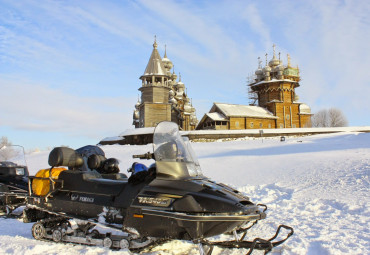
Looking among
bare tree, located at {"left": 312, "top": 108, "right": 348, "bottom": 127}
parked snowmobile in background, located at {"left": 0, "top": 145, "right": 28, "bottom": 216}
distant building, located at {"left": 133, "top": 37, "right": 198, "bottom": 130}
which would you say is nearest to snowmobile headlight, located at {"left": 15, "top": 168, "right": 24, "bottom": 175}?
parked snowmobile in background, located at {"left": 0, "top": 145, "right": 28, "bottom": 216}

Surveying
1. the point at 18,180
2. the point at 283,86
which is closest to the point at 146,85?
the point at 283,86

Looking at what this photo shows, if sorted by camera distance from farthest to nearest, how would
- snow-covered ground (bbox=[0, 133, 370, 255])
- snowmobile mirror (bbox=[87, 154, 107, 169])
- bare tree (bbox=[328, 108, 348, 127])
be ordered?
bare tree (bbox=[328, 108, 348, 127])
snowmobile mirror (bbox=[87, 154, 107, 169])
snow-covered ground (bbox=[0, 133, 370, 255])

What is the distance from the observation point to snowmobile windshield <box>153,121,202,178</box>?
4230mm

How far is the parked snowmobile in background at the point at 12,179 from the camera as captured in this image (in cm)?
768

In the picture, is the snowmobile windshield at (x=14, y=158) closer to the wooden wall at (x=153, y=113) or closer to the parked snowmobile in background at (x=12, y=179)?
the parked snowmobile in background at (x=12, y=179)

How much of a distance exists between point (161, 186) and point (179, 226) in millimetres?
562

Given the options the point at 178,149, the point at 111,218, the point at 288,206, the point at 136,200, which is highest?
the point at 178,149

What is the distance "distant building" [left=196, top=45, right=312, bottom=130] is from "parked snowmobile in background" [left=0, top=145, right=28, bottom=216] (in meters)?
34.8

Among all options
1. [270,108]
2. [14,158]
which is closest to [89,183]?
[14,158]

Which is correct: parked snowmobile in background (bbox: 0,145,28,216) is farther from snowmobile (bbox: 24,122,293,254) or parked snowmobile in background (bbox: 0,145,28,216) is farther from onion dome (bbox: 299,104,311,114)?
onion dome (bbox: 299,104,311,114)

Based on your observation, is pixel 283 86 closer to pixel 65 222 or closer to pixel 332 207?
pixel 332 207

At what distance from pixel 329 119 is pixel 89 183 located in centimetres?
7812

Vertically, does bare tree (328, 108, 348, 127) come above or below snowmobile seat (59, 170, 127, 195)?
above

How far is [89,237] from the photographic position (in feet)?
15.4
